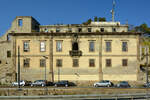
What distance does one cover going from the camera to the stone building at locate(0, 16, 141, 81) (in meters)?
43.8

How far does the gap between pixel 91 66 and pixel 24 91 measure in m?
18.8

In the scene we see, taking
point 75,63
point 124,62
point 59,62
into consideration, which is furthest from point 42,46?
point 124,62

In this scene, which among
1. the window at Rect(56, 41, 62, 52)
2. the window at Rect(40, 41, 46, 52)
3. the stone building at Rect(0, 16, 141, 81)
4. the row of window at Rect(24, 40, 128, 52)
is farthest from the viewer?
the window at Rect(40, 41, 46, 52)

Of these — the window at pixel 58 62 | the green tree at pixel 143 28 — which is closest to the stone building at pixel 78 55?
the window at pixel 58 62

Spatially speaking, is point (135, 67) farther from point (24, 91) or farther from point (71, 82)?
point (24, 91)

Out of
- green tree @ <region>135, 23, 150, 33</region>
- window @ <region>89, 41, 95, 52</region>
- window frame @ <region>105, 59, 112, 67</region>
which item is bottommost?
window frame @ <region>105, 59, 112, 67</region>

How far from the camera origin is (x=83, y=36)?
146 feet

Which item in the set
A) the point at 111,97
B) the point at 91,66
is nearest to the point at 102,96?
the point at 111,97

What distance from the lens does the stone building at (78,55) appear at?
144 feet

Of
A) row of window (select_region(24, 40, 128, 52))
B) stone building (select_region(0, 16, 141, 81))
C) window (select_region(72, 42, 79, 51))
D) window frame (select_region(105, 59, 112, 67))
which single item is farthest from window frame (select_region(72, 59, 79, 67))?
window frame (select_region(105, 59, 112, 67))

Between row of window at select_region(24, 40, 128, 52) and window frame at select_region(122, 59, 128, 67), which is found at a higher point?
row of window at select_region(24, 40, 128, 52)

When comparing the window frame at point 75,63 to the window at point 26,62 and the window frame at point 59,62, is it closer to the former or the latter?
the window frame at point 59,62

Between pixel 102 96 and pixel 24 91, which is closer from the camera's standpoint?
pixel 102 96

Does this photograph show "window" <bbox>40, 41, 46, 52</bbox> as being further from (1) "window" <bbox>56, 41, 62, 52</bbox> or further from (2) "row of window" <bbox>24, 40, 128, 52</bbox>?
(1) "window" <bbox>56, 41, 62, 52</bbox>
